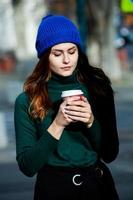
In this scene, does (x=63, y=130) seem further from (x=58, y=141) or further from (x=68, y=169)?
(x=68, y=169)

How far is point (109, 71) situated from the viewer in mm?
25781

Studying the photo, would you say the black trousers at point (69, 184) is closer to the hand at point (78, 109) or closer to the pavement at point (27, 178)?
the hand at point (78, 109)

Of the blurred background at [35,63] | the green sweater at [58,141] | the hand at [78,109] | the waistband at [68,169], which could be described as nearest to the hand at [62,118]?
the hand at [78,109]

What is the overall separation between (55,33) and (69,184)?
643mm

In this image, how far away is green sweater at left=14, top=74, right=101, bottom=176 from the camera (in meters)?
3.63

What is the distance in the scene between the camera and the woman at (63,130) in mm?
3654

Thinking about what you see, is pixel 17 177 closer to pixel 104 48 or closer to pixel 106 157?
pixel 106 157

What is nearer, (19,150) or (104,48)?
(19,150)

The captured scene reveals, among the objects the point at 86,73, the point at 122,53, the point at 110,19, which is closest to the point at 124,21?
the point at 122,53

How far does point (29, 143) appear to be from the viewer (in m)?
3.64

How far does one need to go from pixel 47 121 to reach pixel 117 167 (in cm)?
651

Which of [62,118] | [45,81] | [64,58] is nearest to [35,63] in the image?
[45,81]

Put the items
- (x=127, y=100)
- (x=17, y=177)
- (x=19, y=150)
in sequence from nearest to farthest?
(x=19, y=150)
(x=17, y=177)
(x=127, y=100)

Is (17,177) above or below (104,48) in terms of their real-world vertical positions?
above
